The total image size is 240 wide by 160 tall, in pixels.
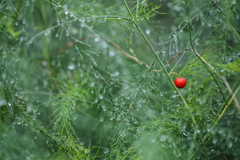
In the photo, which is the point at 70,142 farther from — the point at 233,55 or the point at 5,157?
the point at 233,55

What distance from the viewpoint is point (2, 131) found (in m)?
0.53

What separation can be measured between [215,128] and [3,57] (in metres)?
0.61

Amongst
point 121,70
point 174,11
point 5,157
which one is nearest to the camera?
point 5,157

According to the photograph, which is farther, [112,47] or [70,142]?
[112,47]

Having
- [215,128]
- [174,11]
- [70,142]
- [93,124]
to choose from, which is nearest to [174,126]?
[215,128]

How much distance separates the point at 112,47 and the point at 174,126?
49 cm

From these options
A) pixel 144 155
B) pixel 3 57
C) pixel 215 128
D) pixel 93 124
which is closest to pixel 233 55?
pixel 215 128

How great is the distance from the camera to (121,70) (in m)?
0.88

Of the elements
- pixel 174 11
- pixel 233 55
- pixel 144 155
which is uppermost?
pixel 174 11

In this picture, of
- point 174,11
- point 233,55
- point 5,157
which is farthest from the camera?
point 174,11

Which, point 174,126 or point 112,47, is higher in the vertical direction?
point 112,47

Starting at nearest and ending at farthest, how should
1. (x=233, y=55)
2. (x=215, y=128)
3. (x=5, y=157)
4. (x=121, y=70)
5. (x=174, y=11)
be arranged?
1. (x=215, y=128)
2. (x=5, y=157)
3. (x=233, y=55)
4. (x=121, y=70)
5. (x=174, y=11)

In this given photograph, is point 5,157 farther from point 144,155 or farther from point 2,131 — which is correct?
point 144,155

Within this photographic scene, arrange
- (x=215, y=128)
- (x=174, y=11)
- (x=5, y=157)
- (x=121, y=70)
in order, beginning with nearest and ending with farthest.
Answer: (x=215, y=128)
(x=5, y=157)
(x=121, y=70)
(x=174, y=11)
